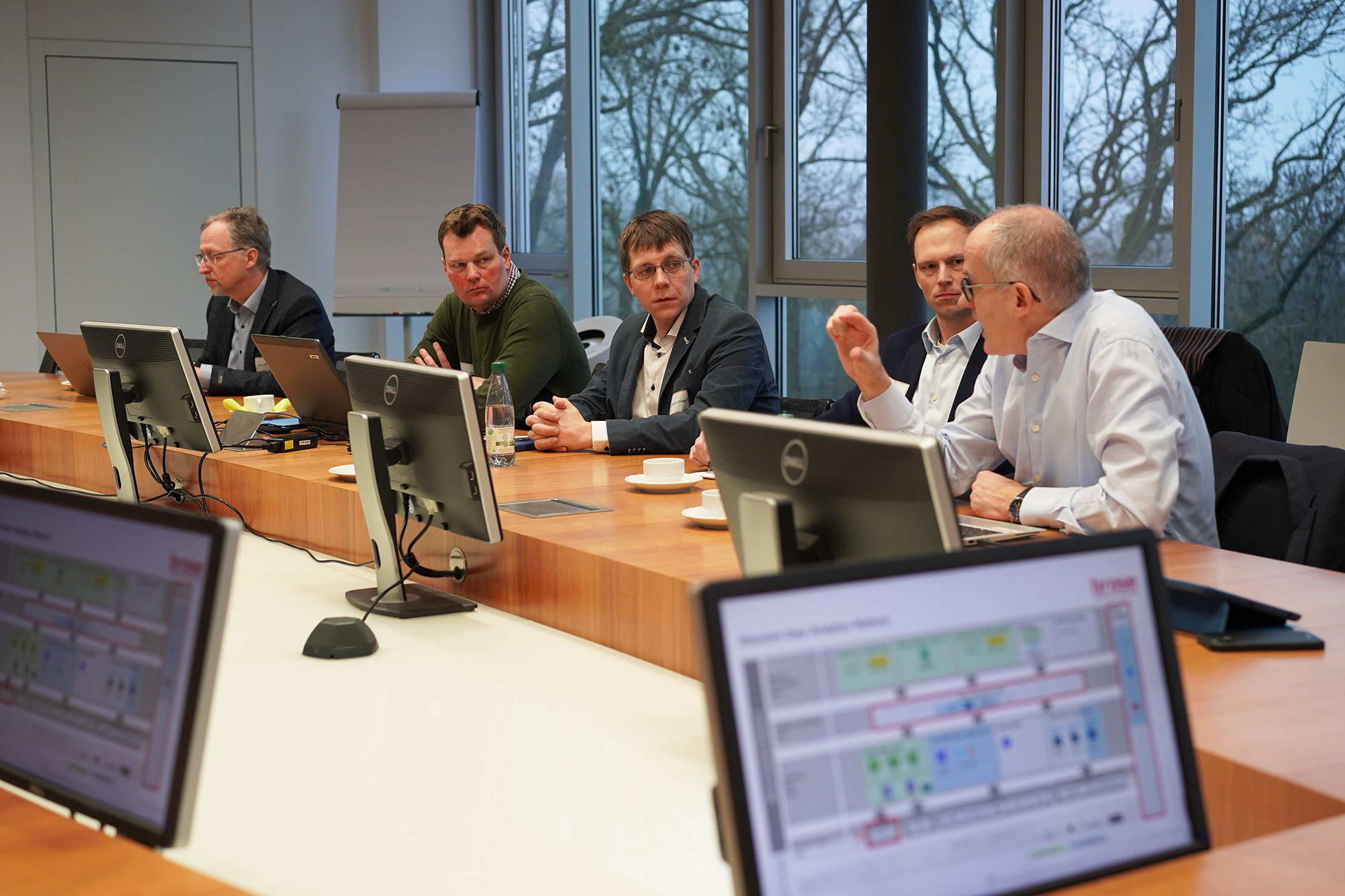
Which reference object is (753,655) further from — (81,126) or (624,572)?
(81,126)

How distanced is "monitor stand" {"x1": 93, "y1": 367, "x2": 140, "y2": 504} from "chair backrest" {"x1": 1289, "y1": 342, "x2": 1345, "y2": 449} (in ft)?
8.96

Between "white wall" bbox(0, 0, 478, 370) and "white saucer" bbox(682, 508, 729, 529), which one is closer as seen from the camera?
"white saucer" bbox(682, 508, 729, 529)

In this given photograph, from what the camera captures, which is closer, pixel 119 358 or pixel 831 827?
pixel 831 827

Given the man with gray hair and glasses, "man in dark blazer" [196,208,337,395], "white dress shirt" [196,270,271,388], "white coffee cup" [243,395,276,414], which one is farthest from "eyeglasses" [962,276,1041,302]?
"white dress shirt" [196,270,271,388]

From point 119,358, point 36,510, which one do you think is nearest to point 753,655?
point 36,510

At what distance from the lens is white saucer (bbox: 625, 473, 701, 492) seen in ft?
9.13

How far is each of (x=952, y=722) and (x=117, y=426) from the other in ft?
9.43

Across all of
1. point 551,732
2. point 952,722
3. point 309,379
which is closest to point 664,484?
point 551,732

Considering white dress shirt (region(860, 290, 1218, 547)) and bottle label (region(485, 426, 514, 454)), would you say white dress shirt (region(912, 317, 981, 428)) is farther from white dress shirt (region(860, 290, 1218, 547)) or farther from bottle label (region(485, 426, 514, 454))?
bottle label (region(485, 426, 514, 454))

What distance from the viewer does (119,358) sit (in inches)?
133

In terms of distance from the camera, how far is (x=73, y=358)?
480 centimetres

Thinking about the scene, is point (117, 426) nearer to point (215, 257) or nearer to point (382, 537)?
point (382, 537)

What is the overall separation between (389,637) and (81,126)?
237 inches

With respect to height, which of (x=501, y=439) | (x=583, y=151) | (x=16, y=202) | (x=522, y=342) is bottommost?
(x=501, y=439)
